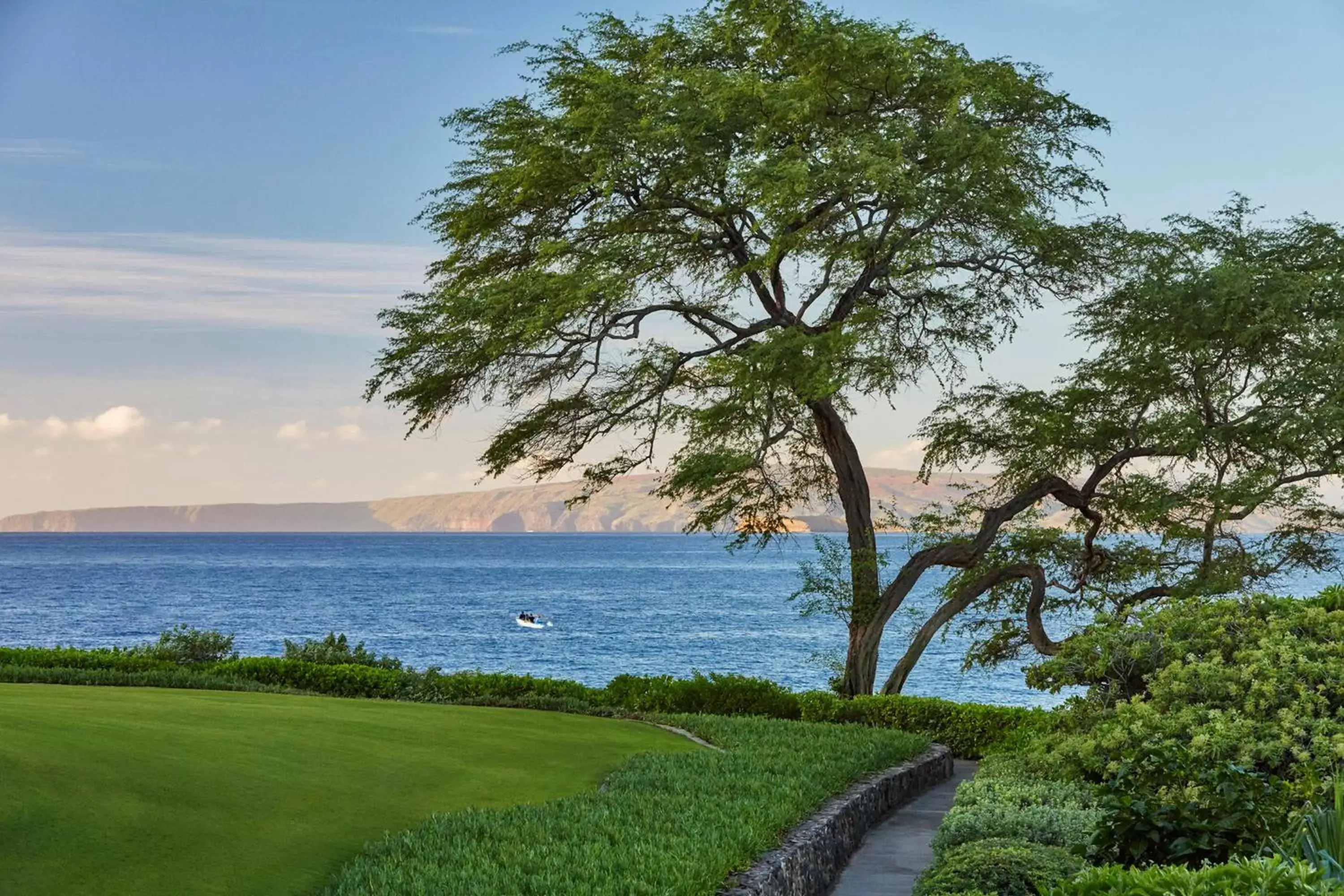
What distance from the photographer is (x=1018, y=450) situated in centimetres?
2241

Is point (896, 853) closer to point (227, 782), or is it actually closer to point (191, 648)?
point (227, 782)

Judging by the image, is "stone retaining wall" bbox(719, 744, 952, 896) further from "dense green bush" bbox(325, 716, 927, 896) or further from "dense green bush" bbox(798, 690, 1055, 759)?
"dense green bush" bbox(798, 690, 1055, 759)

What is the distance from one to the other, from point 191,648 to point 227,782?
12872mm

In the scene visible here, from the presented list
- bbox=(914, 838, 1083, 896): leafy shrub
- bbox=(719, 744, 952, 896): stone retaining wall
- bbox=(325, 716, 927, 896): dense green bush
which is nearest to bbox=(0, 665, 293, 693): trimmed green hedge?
bbox=(325, 716, 927, 896): dense green bush

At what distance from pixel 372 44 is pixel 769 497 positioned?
12.4m

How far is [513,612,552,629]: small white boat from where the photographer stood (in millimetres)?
62094

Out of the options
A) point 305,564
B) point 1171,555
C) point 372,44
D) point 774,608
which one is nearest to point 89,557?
point 305,564

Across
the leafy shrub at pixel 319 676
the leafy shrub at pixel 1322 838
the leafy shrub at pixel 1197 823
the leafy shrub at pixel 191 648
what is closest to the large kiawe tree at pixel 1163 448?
the leafy shrub at pixel 319 676

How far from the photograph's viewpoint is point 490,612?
79.9m

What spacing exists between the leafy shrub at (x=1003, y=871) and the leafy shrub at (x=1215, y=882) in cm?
168

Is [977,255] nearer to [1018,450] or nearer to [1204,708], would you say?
[1018,450]

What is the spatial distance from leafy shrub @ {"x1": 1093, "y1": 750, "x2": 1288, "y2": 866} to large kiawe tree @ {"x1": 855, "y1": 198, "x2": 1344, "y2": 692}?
11.6 m

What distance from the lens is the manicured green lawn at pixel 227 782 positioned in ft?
22.9

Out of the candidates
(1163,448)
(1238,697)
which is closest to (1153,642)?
(1238,697)
